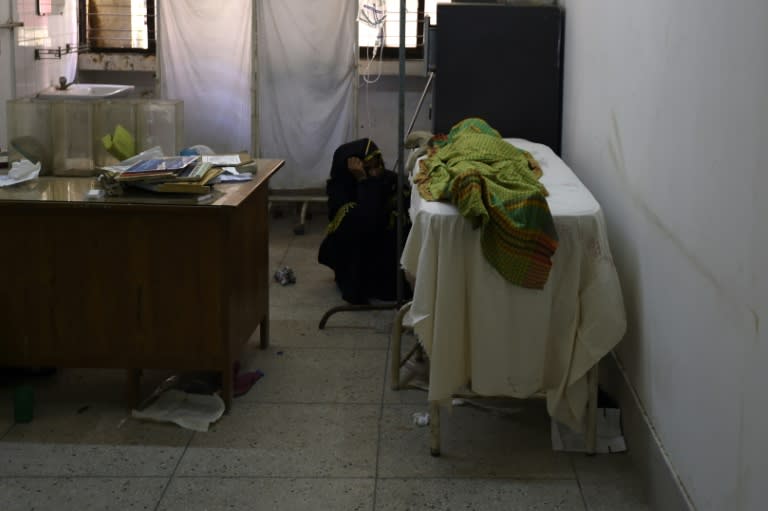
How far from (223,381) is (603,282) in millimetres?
→ 1352

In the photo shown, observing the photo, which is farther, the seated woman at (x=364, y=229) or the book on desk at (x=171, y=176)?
the seated woman at (x=364, y=229)

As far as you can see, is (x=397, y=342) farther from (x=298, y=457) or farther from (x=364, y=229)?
(x=364, y=229)

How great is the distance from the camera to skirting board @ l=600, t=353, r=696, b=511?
9.03 ft

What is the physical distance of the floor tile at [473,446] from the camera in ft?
10.6

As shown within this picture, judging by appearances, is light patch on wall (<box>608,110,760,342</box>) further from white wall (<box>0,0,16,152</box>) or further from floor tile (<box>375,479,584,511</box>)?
white wall (<box>0,0,16,152</box>)

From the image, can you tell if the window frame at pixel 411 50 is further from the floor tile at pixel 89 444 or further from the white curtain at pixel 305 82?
the floor tile at pixel 89 444

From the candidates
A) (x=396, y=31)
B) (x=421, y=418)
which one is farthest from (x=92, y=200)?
(x=396, y=31)

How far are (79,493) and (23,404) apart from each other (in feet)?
1.97

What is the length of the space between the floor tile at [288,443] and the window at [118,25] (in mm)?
3888

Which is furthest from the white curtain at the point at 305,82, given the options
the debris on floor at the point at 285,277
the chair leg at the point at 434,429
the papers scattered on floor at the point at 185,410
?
the chair leg at the point at 434,429

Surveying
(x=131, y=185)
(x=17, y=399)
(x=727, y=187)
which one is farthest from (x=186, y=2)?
(x=727, y=187)

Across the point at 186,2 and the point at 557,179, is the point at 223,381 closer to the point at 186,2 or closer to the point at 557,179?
the point at 557,179

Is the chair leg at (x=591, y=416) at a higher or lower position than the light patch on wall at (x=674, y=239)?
lower

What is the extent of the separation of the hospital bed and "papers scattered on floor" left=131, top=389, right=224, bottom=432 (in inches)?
32.6
